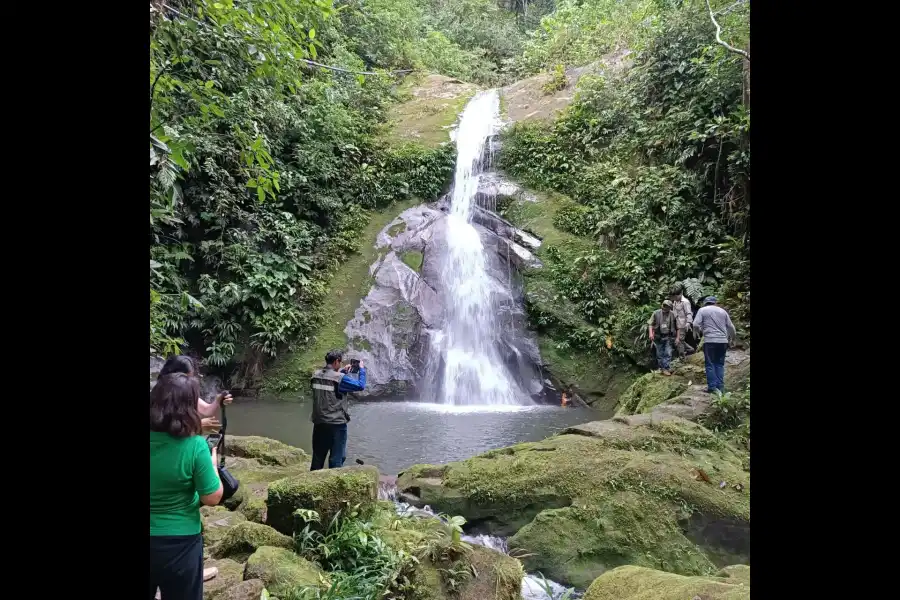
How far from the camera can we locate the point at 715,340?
25.0ft

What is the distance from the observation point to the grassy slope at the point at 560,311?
38.9 feet

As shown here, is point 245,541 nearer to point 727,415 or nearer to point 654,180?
point 727,415

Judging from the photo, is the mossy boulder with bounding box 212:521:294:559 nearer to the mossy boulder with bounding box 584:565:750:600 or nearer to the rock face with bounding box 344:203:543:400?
the mossy boulder with bounding box 584:565:750:600

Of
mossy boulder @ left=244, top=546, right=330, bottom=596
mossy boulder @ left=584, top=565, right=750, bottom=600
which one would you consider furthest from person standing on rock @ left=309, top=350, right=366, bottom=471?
mossy boulder @ left=584, top=565, right=750, bottom=600

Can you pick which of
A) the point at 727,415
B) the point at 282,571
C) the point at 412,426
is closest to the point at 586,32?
the point at 412,426

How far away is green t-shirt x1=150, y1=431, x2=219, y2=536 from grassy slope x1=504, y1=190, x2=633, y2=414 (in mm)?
10045

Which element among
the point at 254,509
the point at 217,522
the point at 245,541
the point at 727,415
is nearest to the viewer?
the point at 245,541

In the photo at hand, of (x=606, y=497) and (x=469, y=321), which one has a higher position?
(x=469, y=321)

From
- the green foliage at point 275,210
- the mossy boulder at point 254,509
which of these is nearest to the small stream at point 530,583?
the mossy boulder at point 254,509

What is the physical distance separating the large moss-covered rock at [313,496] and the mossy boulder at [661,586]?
5.92 ft

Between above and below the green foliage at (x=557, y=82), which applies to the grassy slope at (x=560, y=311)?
below

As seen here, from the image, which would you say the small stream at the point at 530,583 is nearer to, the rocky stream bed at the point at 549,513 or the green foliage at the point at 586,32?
the rocky stream bed at the point at 549,513

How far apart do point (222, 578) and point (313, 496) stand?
2.82 ft
